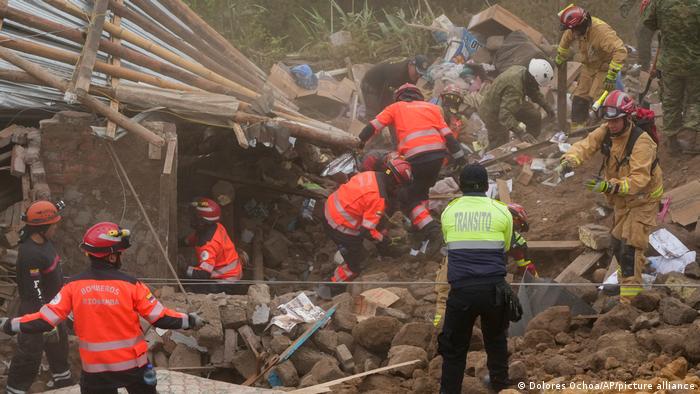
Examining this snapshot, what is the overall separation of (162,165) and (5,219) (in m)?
1.64

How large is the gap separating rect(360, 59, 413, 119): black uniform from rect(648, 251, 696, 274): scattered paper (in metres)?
5.05

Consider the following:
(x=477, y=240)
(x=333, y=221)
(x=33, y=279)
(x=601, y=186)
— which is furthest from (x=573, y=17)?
(x=33, y=279)

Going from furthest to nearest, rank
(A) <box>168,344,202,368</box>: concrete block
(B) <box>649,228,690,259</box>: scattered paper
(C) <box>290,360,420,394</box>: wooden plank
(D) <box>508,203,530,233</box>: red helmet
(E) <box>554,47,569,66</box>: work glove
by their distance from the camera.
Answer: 1. (E) <box>554,47,569,66</box>: work glove
2. (B) <box>649,228,690,259</box>: scattered paper
3. (D) <box>508,203,530,233</box>: red helmet
4. (A) <box>168,344,202,368</box>: concrete block
5. (C) <box>290,360,420,394</box>: wooden plank

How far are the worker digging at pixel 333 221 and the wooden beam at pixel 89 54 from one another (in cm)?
6

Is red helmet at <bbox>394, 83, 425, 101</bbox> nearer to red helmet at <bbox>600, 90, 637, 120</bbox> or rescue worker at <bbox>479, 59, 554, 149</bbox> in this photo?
rescue worker at <bbox>479, 59, 554, 149</bbox>

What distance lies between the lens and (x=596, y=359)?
6512 mm

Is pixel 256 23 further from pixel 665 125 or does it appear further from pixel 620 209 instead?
pixel 620 209

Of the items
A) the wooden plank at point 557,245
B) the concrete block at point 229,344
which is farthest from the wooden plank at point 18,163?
the wooden plank at point 557,245

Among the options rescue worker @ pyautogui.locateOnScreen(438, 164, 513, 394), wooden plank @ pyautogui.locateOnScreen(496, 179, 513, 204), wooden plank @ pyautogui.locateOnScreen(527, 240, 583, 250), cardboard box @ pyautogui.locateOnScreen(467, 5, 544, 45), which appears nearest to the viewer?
rescue worker @ pyautogui.locateOnScreen(438, 164, 513, 394)

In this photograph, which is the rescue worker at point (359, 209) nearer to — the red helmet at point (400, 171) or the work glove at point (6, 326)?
the red helmet at point (400, 171)

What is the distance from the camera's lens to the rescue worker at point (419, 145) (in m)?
10.0

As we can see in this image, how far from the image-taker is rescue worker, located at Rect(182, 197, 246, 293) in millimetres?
9430

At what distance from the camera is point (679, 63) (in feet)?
33.1

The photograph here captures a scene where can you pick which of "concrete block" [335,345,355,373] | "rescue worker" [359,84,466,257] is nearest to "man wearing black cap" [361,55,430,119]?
"rescue worker" [359,84,466,257]
